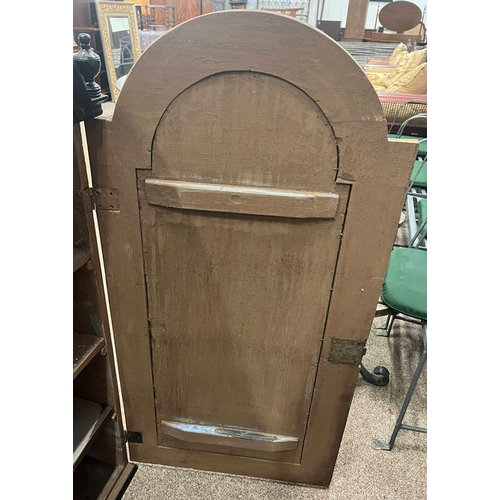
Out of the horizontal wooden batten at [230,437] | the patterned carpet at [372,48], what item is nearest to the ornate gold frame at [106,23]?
the horizontal wooden batten at [230,437]

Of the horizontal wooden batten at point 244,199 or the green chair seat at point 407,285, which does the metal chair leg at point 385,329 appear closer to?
the green chair seat at point 407,285

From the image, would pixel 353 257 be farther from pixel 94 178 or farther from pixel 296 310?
pixel 94 178

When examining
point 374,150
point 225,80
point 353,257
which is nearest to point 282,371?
point 353,257

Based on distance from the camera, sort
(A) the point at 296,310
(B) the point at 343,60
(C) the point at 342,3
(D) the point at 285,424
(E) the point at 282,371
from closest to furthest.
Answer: (B) the point at 343,60, (A) the point at 296,310, (E) the point at 282,371, (D) the point at 285,424, (C) the point at 342,3

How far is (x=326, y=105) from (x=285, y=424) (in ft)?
3.35

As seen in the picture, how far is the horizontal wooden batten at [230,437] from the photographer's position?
1.36 meters

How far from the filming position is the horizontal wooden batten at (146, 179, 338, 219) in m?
0.95

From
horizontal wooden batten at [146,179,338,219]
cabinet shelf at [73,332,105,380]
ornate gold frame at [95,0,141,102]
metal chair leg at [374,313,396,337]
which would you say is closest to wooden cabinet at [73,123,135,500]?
cabinet shelf at [73,332,105,380]

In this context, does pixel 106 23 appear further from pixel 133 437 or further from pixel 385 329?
pixel 385 329

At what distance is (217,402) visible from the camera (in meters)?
1.34

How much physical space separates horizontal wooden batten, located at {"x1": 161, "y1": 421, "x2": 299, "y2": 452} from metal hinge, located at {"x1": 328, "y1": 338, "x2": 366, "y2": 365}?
0.38 m

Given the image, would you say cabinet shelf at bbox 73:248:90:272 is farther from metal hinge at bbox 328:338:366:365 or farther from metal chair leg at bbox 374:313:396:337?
metal chair leg at bbox 374:313:396:337

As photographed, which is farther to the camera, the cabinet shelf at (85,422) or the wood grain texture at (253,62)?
the cabinet shelf at (85,422)

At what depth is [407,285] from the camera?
5.34 ft
